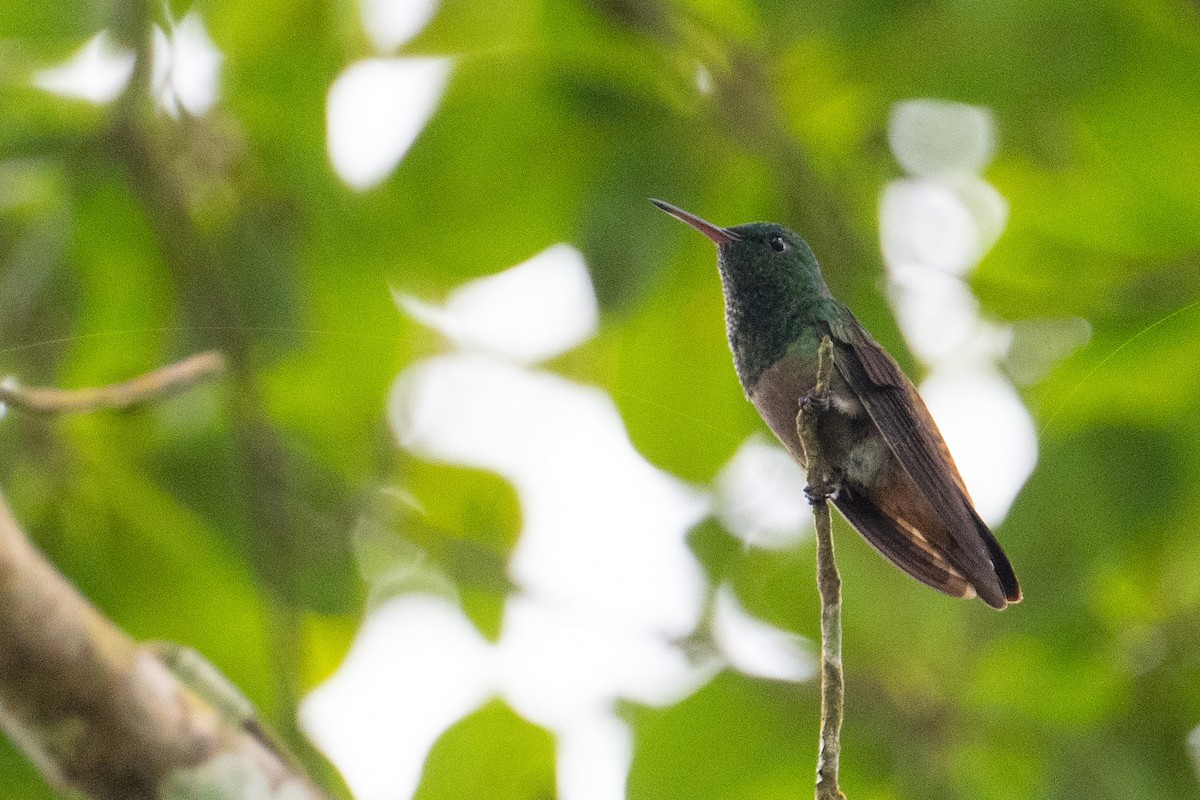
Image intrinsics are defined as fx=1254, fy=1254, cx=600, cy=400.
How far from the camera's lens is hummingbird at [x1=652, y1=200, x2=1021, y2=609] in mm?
1170

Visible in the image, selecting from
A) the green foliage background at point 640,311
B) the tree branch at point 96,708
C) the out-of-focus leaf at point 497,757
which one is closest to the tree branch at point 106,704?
the tree branch at point 96,708

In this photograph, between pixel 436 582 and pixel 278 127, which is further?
pixel 436 582

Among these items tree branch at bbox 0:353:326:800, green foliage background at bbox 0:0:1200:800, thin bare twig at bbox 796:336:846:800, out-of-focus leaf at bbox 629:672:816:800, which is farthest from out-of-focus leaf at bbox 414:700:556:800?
thin bare twig at bbox 796:336:846:800

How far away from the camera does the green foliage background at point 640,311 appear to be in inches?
70.7

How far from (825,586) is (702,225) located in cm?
38

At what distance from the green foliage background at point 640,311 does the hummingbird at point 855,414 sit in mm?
76

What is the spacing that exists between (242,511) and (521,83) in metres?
1.01

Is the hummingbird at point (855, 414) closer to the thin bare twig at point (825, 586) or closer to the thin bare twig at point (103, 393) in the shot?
the thin bare twig at point (825, 586)

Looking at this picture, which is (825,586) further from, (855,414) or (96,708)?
(96,708)

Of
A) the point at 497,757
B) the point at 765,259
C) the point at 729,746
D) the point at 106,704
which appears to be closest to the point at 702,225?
the point at 765,259

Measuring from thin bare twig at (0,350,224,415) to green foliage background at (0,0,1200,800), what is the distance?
80 mm

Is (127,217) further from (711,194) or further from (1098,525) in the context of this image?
(1098,525)

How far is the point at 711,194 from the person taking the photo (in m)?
2.01

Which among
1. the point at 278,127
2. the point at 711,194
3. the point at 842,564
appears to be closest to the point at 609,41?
the point at 711,194
